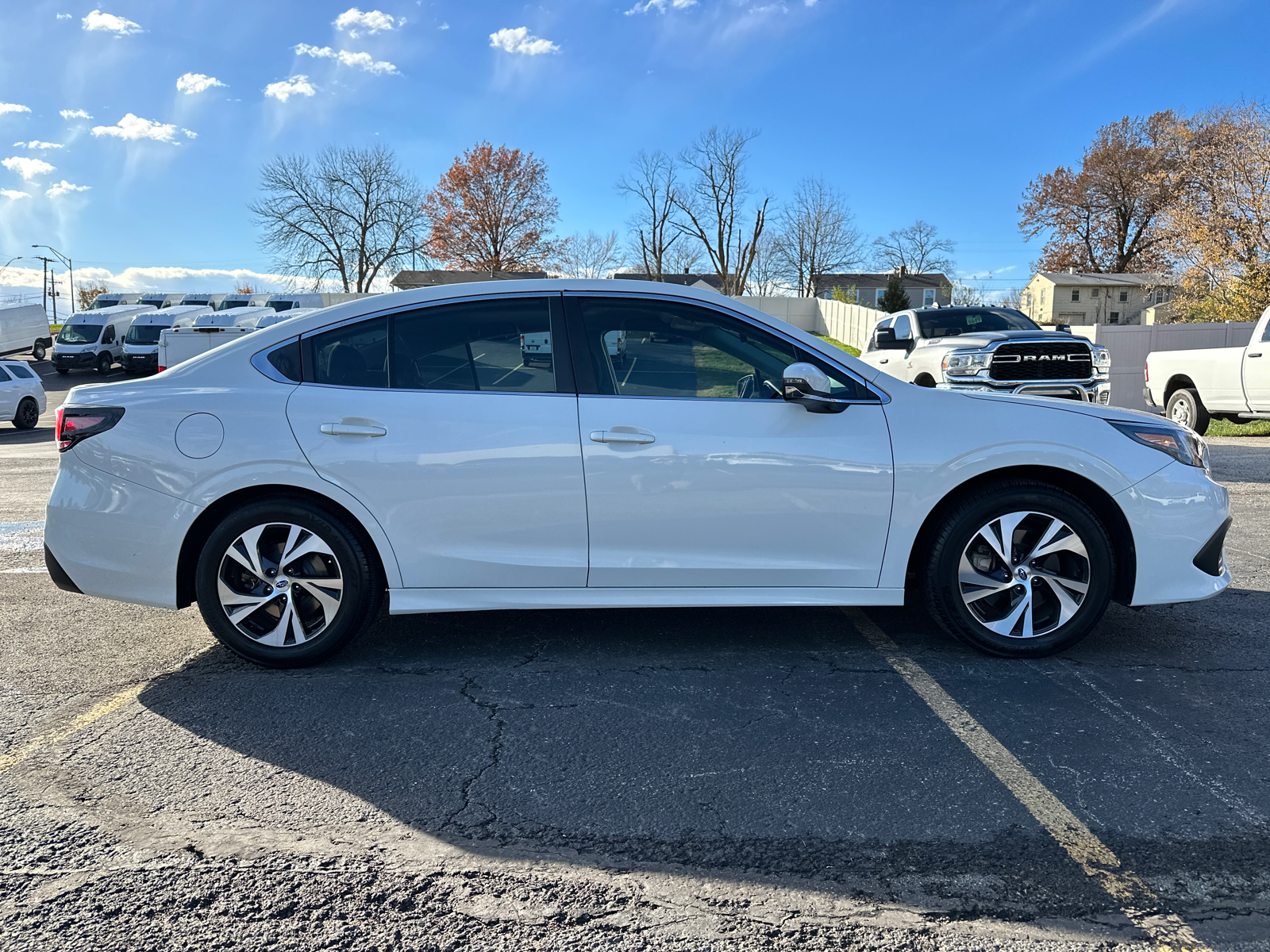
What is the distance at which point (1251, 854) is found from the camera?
2664 mm

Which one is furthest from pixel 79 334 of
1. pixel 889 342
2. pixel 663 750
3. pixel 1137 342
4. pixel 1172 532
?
pixel 1172 532

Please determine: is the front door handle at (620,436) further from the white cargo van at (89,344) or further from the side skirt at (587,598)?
the white cargo van at (89,344)

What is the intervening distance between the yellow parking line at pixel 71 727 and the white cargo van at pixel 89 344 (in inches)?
1458

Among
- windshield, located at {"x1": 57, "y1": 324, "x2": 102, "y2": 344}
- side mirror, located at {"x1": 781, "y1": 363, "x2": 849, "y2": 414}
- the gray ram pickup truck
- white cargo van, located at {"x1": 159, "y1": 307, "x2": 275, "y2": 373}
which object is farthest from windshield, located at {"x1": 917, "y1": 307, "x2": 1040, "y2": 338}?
windshield, located at {"x1": 57, "y1": 324, "x2": 102, "y2": 344}

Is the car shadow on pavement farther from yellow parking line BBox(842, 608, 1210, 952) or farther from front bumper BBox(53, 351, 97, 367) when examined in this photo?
front bumper BBox(53, 351, 97, 367)

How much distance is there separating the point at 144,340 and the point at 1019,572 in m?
37.2

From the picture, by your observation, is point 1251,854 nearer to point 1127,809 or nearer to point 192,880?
point 1127,809

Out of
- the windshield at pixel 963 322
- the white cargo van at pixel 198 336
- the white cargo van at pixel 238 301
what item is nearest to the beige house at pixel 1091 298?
the white cargo van at pixel 238 301

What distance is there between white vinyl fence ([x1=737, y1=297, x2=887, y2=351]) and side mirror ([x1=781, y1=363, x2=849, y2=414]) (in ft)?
135

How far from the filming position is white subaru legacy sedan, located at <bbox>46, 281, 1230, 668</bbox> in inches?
159

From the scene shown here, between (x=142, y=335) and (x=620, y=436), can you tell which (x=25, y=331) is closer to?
(x=142, y=335)

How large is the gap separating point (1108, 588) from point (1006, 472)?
2.28 ft

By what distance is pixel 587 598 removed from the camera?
13.6 ft

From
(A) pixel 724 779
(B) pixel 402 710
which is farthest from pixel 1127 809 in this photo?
(B) pixel 402 710
